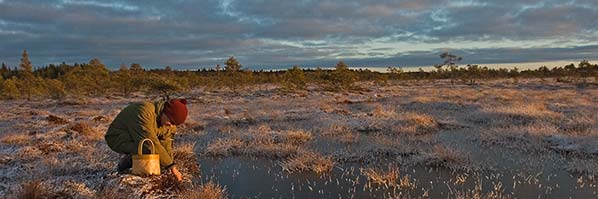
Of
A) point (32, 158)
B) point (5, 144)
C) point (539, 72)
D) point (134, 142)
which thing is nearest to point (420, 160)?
point (134, 142)

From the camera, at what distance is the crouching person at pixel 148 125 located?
21.4 feet

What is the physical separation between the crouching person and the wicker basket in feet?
0.23

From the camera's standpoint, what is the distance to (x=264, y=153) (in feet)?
34.9

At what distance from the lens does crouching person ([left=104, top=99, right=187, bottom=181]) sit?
6512 millimetres

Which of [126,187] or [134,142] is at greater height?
[134,142]

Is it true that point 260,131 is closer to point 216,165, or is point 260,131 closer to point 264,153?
point 264,153

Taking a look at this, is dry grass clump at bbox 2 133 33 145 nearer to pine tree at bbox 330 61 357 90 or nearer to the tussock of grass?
the tussock of grass

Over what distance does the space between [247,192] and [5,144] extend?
8.46 meters

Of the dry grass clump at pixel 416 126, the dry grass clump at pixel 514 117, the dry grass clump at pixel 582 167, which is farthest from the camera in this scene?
the dry grass clump at pixel 514 117

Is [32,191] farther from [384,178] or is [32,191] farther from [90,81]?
[90,81]

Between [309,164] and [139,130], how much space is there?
3669 mm

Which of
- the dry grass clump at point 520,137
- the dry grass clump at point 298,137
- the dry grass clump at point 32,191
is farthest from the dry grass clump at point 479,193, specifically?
the dry grass clump at point 32,191

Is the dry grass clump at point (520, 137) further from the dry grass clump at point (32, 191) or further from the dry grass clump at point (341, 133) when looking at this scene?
the dry grass clump at point (32, 191)

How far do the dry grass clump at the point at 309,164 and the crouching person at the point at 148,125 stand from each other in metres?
2.62
